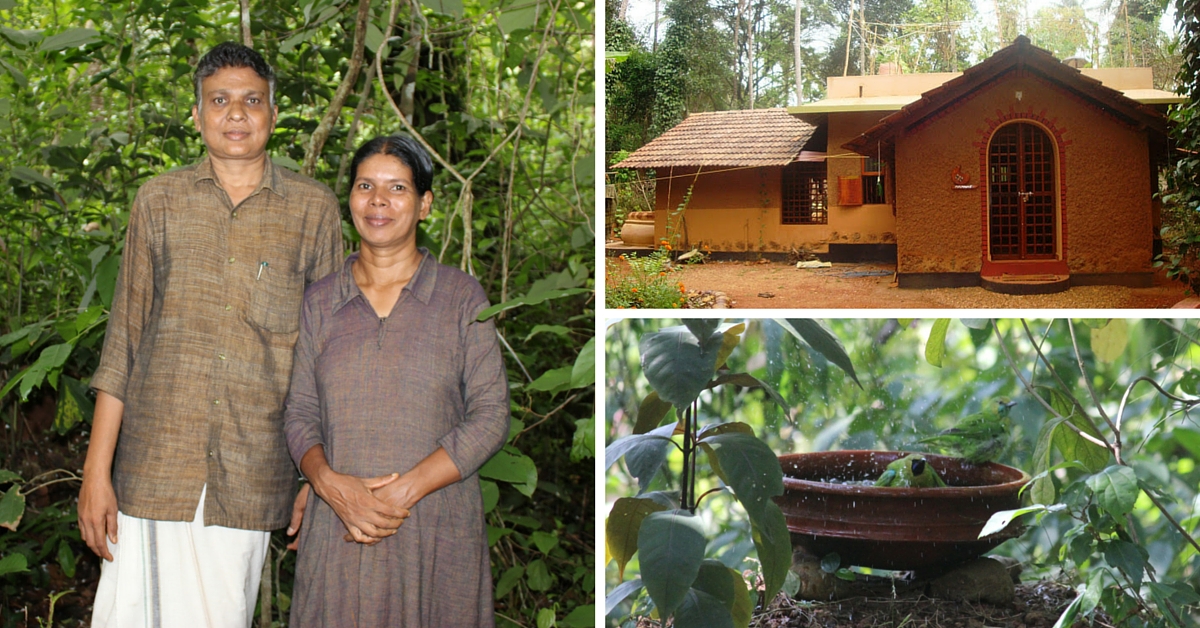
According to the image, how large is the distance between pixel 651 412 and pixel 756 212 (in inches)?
16.7

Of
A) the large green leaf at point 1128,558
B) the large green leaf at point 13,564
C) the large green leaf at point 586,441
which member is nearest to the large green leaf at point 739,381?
the large green leaf at point 586,441

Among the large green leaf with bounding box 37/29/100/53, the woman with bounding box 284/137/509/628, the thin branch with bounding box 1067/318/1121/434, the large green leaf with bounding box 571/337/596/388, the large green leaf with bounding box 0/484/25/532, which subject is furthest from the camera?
the large green leaf with bounding box 37/29/100/53

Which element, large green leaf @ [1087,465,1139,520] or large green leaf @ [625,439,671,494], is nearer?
large green leaf @ [1087,465,1139,520]

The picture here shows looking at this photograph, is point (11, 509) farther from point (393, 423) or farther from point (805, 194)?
point (805, 194)

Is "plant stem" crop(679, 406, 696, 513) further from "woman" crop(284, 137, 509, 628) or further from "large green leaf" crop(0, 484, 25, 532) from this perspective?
"large green leaf" crop(0, 484, 25, 532)

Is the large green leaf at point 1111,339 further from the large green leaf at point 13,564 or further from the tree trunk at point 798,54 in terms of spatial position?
the large green leaf at point 13,564

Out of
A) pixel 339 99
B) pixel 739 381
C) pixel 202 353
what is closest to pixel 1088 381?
pixel 739 381

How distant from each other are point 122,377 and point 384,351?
467mm

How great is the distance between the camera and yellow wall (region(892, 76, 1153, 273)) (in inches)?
62.6

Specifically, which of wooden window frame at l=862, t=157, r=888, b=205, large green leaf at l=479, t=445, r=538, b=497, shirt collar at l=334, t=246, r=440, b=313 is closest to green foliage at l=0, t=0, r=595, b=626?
large green leaf at l=479, t=445, r=538, b=497

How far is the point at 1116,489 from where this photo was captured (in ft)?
5.16

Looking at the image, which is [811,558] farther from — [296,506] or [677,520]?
[296,506]

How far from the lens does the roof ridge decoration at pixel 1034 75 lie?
5.18ft

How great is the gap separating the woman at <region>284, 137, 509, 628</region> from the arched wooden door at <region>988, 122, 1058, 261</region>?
0.91 m
